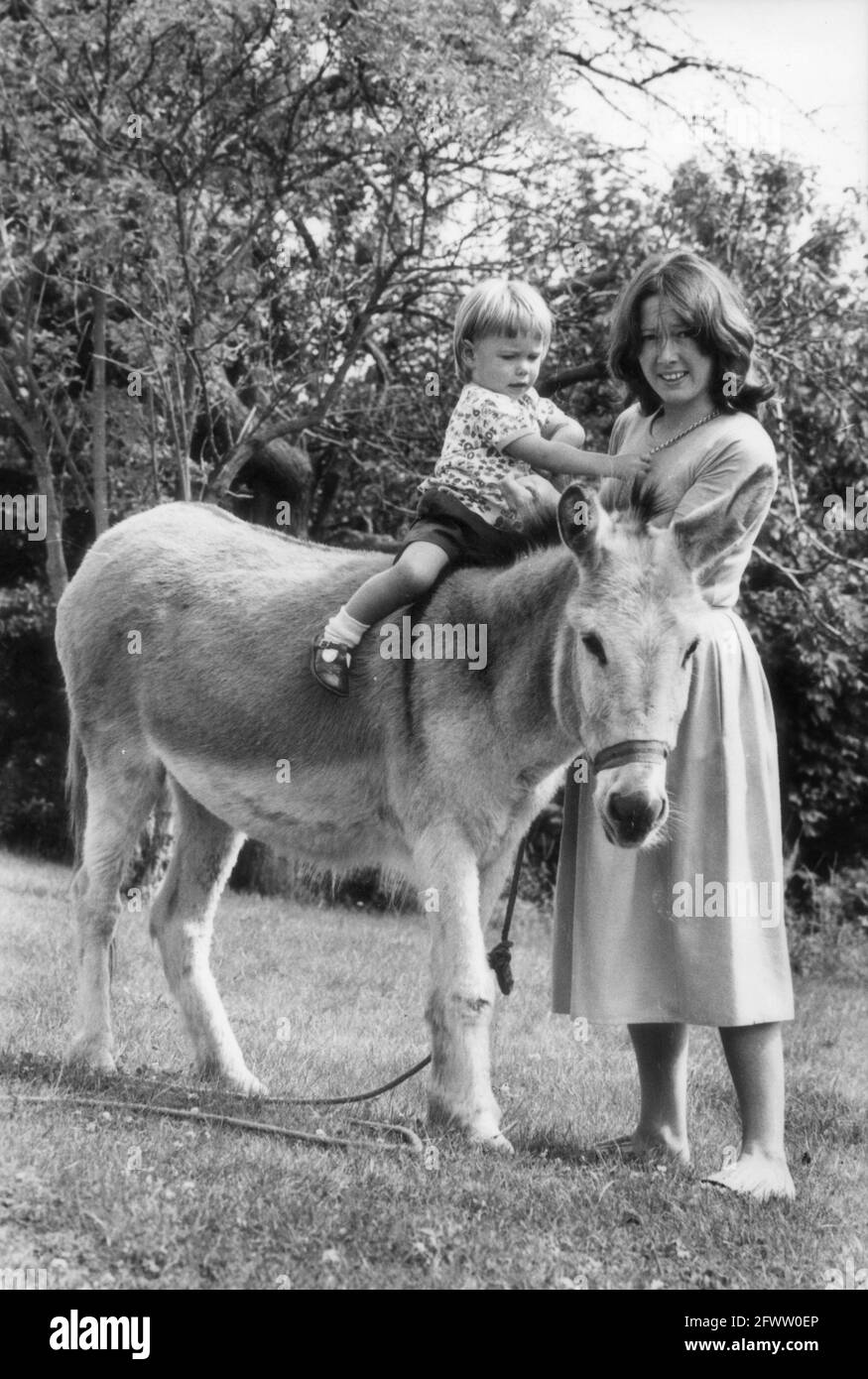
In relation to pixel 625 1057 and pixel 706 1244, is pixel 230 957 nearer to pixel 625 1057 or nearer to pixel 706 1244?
pixel 625 1057

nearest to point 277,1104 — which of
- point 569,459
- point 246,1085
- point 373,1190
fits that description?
point 246,1085

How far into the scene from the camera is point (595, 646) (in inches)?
153

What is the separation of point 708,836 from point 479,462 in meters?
1.42

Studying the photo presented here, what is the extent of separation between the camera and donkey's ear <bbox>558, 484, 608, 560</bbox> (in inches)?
156

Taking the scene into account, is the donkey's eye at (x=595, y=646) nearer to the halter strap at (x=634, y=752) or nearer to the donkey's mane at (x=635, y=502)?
the halter strap at (x=634, y=752)

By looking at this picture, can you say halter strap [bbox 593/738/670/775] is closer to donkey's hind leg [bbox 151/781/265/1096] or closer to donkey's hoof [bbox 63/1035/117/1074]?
donkey's hind leg [bbox 151/781/265/1096]

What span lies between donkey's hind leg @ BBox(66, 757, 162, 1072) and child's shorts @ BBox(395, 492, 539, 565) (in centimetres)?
159

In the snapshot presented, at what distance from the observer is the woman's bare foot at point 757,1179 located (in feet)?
13.6

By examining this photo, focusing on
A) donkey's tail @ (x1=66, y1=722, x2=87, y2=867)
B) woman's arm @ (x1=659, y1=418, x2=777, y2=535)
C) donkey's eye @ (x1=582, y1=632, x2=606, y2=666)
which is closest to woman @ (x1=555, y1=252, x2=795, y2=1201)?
woman's arm @ (x1=659, y1=418, x2=777, y2=535)

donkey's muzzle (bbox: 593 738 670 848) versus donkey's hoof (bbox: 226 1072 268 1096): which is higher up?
donkey's muzzle (bbox: 593 738 670 848)

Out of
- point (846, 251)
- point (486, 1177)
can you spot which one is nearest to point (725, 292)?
point (486, 1177)

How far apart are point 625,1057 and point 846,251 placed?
7.36 m

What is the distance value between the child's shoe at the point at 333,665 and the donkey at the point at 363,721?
0.07 m

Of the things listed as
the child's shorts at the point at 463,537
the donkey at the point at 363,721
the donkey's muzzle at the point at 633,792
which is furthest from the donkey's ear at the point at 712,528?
the child's shorts at the point at 463,537
